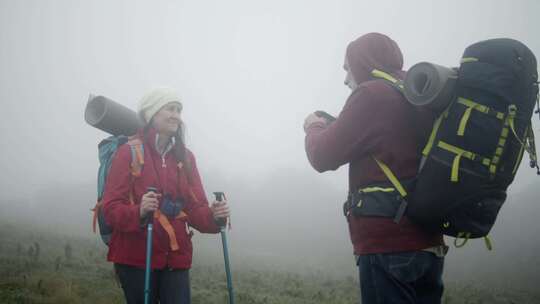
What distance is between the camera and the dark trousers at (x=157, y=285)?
3560 millimetres

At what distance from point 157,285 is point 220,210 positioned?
39.3 inches

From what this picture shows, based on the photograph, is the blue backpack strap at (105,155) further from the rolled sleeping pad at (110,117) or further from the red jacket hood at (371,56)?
the red jacket hood at (371,56)

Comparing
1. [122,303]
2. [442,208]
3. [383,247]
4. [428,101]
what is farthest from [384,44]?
[122,303]

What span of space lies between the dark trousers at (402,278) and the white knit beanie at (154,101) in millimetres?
2729

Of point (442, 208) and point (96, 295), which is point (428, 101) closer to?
point (442, 208)

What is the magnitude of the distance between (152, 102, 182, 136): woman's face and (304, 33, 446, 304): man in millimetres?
1877

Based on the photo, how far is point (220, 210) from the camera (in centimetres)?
400

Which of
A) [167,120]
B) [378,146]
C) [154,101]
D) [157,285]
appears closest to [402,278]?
[378,146]

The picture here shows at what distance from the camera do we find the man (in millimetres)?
2631

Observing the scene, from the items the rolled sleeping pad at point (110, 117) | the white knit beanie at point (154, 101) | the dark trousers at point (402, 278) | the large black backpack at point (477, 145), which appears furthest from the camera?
the white knit beanie at point (154, 101)

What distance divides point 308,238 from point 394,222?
59.5 metres

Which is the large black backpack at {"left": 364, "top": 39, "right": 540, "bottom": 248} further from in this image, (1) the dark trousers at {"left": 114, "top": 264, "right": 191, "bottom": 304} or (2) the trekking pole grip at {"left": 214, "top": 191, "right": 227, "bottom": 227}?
(1) the dark trousers at {"left": 114, "top": 264, "right": 191, "bottom": 304}

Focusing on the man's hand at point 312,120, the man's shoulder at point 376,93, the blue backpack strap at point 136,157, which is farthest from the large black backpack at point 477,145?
the blue backpack strap at point 136,157

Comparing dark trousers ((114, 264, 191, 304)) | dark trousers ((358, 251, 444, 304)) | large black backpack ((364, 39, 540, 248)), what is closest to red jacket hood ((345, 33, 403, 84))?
large black backpack ((364, 39, 540, 248))
